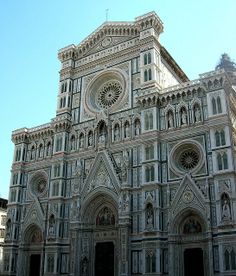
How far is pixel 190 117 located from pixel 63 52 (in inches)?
701

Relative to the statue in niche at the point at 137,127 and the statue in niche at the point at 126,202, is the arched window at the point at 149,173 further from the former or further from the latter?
the statue in niche at the point at 137,127

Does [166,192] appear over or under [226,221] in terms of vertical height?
over

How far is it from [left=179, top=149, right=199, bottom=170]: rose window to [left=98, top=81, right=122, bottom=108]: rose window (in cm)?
950

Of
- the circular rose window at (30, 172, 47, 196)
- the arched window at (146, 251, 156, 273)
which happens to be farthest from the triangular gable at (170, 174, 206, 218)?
the circular rose window at (30, 172, 47, 196)

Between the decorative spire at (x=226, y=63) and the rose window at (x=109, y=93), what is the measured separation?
20.1 metres

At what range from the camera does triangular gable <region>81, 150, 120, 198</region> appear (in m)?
31.1

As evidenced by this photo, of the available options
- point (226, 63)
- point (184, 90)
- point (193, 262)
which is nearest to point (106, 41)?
point (184, 90)

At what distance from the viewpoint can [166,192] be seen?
28.0 metres

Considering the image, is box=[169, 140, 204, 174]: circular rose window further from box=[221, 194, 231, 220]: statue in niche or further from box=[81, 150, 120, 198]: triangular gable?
box=[81, 150, 120, 198]: triangular gable

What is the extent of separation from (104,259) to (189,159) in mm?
10636

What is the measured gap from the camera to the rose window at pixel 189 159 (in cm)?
2816

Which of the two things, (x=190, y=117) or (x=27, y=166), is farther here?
(x=27, y=166)

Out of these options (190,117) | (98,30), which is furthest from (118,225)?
(98,30)

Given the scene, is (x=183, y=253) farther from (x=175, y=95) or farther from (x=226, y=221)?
(x=175, y=95)
